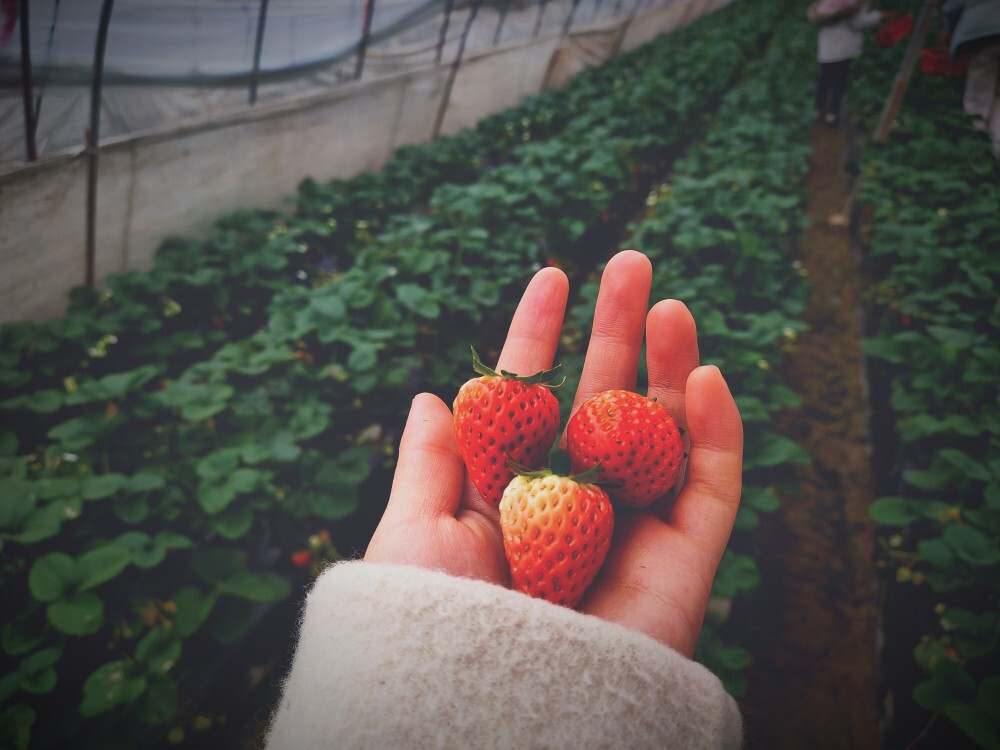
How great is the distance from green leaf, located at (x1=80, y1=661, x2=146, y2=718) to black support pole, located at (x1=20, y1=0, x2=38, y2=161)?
2.71m

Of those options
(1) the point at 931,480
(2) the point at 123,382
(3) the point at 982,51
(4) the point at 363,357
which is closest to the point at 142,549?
(2) the point at 123,382

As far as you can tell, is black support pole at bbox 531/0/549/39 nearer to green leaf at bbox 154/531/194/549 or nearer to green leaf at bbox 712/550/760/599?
green leaf at bbox 712/550/760/599

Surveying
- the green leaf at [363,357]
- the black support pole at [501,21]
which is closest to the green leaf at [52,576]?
the green leaf at [363,357]

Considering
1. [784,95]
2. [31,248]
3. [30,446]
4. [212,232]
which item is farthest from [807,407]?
[784,95]

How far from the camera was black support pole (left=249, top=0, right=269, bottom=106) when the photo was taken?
392cm

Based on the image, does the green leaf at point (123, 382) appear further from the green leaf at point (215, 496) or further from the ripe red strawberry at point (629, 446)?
the ripe red strawberry at point (629, 446)

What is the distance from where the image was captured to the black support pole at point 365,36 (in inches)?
194

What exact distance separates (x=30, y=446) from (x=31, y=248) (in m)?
1.38

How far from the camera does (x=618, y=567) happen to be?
1191 mm

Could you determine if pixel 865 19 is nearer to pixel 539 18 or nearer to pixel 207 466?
pixel 539 18

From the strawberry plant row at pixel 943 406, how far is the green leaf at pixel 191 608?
6.17ft

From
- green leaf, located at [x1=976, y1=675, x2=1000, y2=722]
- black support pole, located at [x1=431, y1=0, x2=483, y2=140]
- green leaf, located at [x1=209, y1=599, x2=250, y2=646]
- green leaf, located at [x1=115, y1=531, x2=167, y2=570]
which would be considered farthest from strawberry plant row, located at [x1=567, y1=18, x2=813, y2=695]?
black support pole, located at [x1=431, y1=0, x2=483, y2=140]

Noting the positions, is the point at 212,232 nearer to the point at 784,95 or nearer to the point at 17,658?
the point at 17,658

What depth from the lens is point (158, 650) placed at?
1485 millimetres
